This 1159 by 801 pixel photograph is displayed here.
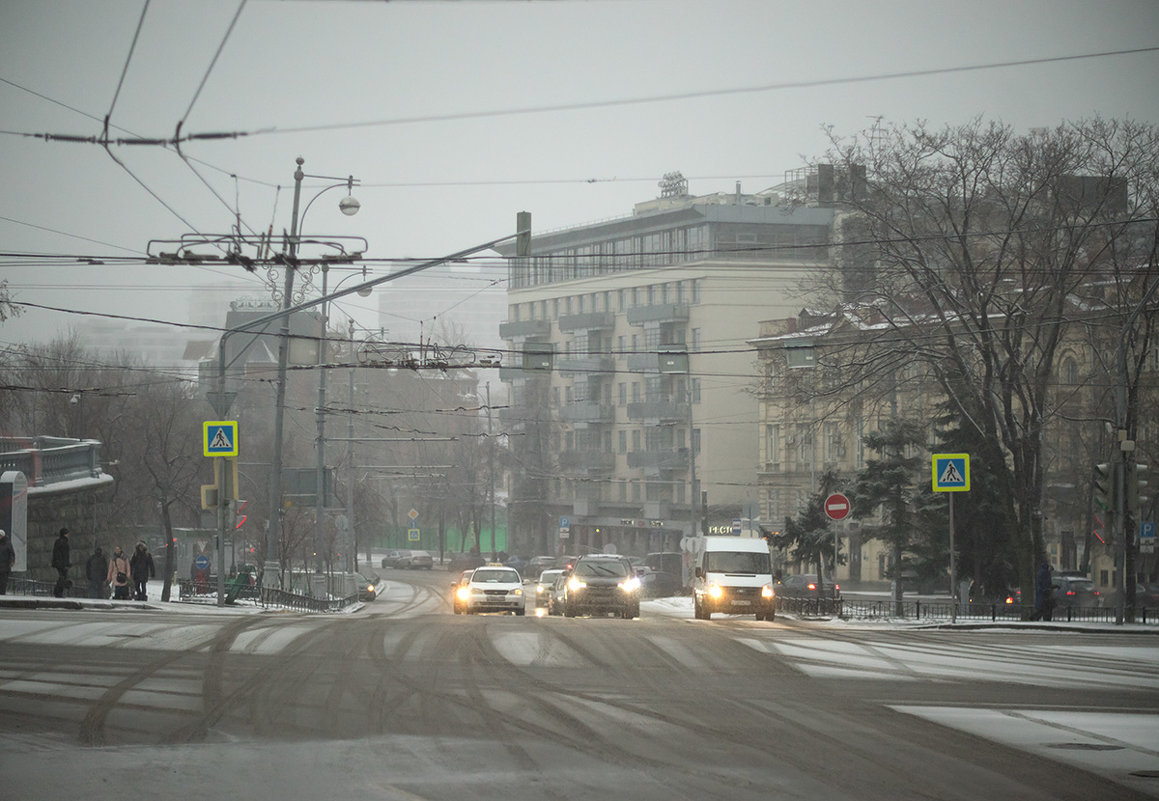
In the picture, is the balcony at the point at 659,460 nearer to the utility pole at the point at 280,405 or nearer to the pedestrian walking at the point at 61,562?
the utility pole at the point at 280,405

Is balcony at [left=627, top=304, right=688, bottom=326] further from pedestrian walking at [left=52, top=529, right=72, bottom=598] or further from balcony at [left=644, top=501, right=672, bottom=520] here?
pedestrian walking at [left=52, top=529, right=72, bottom=598]

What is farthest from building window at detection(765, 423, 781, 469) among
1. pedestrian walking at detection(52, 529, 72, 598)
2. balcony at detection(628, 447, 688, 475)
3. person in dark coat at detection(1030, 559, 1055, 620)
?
pedestrian walking at detection(52, 529, 72, 598)

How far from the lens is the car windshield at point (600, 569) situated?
1426 inches

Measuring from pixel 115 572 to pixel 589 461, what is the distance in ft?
241

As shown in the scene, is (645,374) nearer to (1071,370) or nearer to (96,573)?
(1071,370)

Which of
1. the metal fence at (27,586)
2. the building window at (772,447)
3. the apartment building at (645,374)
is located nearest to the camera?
the metal fence at (27,586)

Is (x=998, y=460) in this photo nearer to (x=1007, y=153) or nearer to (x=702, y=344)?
(x=1007, y=153)

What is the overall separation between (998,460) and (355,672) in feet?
84.0

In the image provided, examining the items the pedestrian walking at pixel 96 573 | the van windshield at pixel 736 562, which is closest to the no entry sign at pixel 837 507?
the van windshield at pixel 736 562

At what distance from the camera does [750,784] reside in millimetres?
10211

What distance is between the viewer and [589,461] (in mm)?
106125

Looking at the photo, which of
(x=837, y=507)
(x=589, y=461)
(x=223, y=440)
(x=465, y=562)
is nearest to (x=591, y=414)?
(x=589, y=461)

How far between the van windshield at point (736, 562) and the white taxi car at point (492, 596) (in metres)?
5.33

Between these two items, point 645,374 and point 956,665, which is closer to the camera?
point 956,665
